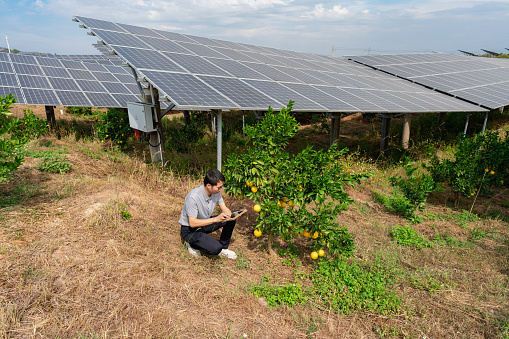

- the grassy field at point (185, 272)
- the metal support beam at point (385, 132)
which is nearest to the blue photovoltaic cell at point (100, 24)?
the grassy field at point (185, 272)

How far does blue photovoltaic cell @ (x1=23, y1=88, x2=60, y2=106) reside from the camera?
958 cm

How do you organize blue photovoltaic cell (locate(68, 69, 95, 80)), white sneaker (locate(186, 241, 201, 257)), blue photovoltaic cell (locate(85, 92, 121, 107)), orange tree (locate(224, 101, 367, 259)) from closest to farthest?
orange tree (locate(224, 101, 367, 259)) < white sneaker (locate(186, 241, 201, 257)) < blue photovoltaic cell (locate(85, 92, 121, 107)) < blue photovoltaic cell (locate(68, 69, 95, 80))

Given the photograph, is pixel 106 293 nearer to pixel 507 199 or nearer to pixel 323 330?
pixel 323 330

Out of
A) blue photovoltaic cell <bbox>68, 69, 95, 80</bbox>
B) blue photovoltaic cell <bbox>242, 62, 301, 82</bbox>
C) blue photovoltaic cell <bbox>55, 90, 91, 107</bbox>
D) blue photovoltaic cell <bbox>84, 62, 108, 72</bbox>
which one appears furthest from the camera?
blue photovoltaic cell <bbox>84, 62, 108, 72</bbox>

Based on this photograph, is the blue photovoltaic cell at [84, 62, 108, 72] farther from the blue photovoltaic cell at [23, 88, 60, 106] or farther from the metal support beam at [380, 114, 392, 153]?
the metal support beam at [380, 114, 392, 153]

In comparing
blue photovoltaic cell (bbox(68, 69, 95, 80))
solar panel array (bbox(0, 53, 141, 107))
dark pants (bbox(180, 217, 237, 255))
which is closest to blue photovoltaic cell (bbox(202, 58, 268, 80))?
dark pants (bbox(180, 217, 237, 255))

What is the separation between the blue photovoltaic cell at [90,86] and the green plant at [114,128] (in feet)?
8.85

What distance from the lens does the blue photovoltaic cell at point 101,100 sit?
36.2 feet

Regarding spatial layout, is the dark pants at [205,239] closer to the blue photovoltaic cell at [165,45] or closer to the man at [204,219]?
the man at [204,219]

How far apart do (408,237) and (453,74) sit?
1425 cm

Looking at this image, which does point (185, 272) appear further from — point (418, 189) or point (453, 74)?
point (453, 74)

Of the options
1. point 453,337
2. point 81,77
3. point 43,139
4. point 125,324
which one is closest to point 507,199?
point 453,337

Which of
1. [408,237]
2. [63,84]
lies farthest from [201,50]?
[408,237]

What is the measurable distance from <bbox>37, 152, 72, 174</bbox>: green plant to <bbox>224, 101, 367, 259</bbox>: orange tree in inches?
188
